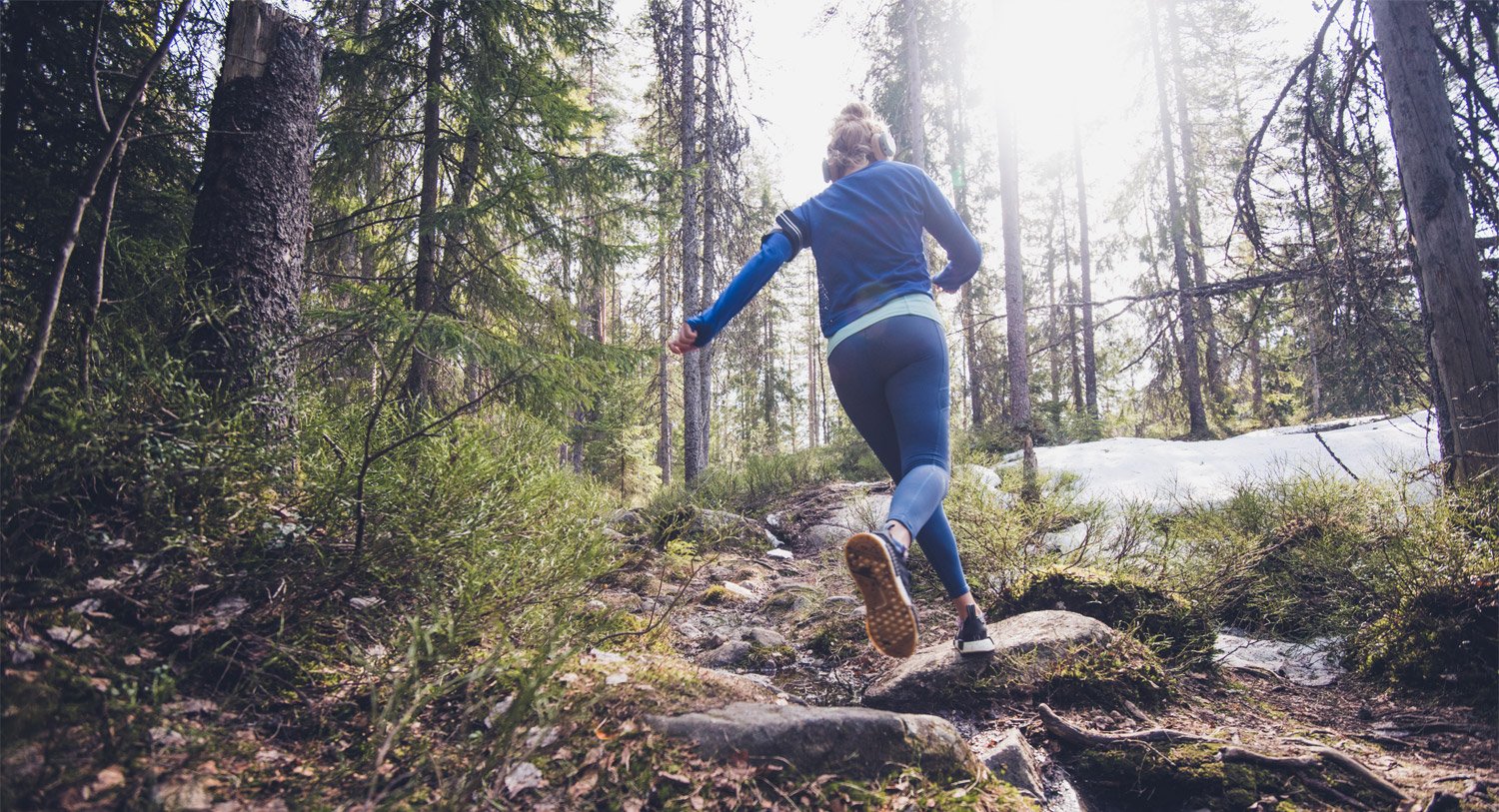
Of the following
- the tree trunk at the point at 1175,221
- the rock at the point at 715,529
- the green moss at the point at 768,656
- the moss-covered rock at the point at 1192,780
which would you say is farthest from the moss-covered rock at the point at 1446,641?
the tree trunk at the point at 1175,221

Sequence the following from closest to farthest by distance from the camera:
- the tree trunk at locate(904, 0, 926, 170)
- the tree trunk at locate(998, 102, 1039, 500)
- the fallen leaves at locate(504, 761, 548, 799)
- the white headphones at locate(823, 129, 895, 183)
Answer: the fallen leaves at locate(504, 761, 548, 799)
the white headphones at locate(823, 129, 895, 183)
the tree trunk at locate(998, 102, 1039, 500)
the tree trunk at locate(904, 0, 926, 170)

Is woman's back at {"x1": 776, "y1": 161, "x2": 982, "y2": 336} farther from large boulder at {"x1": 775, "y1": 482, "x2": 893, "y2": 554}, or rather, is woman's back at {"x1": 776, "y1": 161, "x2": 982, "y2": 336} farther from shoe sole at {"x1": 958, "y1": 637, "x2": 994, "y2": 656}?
large boulder at {"x1": 775, "y1": 482, "x2": 893, "y2": 554}

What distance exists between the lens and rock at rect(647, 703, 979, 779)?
1.61 m

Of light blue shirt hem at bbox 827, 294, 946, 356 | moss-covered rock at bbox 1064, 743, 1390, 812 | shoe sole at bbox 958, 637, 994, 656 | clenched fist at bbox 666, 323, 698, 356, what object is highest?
light blue shirt hem at bbox 827, 294, 946, 356

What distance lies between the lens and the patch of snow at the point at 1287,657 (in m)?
2.73

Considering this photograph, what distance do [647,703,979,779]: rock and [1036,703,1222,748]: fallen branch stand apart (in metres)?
0.62

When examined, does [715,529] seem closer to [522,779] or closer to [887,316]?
[887,316]

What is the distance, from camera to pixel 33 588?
1519mm

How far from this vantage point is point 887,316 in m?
2.41

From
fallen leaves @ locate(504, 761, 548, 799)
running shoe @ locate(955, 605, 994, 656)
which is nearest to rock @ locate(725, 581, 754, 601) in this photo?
running shoe @ locate(955, 605, 994, 656)

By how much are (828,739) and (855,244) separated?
1.85m

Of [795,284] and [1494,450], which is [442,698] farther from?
[795,284]

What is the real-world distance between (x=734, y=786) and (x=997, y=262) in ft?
70.1

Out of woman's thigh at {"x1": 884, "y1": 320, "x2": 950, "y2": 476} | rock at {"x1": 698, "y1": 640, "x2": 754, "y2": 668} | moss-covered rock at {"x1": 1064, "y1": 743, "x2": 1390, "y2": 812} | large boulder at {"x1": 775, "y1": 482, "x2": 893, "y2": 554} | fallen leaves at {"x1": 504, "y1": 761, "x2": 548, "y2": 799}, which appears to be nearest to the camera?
fallen leaves at {"x1": 504, "y1": 761, "x2": 548, "y2": 799}
